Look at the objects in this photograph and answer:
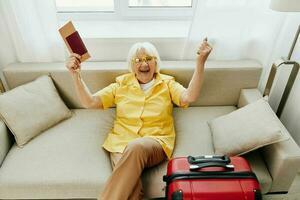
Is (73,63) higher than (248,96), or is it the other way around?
(73,63)

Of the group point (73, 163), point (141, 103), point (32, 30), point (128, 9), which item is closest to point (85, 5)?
point (128, 9)

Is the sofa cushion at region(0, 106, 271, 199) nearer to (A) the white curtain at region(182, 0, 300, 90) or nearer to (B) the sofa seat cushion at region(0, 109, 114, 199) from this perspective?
(B) the sofa seat cushion at region(0, 109, 114, 199)

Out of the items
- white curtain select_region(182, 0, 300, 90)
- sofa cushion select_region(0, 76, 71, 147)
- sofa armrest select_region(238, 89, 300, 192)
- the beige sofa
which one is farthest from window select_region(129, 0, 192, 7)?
sofa armrest select_region(238, 89, 300, 192)

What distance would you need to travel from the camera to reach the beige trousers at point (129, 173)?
4.50 ft

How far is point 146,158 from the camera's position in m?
1.44

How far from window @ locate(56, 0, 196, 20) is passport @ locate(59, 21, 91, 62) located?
75cm

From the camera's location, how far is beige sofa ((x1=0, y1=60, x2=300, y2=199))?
145cm

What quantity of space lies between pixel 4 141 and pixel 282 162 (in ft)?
5.30

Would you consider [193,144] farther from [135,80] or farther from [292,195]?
[292,195]

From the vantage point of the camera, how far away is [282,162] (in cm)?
139

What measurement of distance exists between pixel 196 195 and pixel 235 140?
447 millimetres

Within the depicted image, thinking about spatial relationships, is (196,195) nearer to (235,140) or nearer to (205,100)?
(235,140)

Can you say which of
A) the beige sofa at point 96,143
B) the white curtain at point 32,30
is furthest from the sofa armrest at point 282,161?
the white curtain at point 32,30

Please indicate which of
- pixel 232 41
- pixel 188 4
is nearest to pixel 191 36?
pixel 232 41
